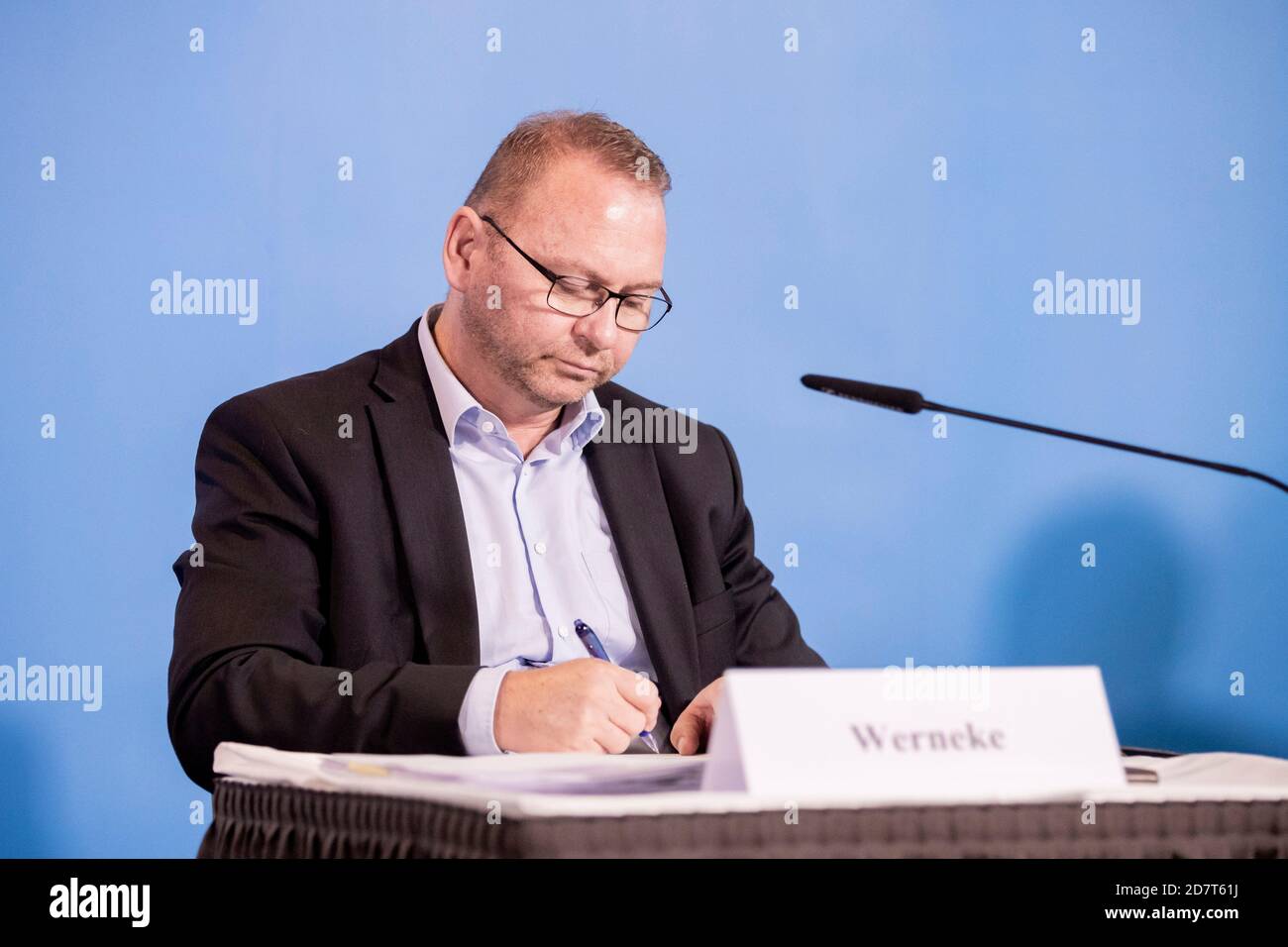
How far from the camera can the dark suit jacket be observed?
53.3 inches

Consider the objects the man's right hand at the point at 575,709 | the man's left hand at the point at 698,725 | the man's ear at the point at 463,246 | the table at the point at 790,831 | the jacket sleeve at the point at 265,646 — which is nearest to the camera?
the table at the point at 790,831

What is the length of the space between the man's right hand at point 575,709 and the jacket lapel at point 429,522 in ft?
1.20

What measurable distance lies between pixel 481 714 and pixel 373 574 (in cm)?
40

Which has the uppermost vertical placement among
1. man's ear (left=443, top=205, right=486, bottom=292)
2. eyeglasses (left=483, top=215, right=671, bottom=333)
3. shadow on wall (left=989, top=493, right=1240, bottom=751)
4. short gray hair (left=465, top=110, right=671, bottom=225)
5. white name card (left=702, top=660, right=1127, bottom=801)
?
short gray hair (left=465, top=110, right=671, bottom=225)

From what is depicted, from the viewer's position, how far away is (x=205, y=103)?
2.43m

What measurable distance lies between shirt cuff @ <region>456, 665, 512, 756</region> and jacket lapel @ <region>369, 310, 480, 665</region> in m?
0.33

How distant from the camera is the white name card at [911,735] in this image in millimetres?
809

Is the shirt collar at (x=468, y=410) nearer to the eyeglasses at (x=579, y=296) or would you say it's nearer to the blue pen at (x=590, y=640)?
the eyeglasses at (x=579, y=296)

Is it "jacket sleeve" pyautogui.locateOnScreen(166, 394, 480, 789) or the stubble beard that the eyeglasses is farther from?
"jacket sleeve" pyautogui.locateOnScreen(166, 394, 480, 789)

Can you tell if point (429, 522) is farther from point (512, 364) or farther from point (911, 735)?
point (911, 735)

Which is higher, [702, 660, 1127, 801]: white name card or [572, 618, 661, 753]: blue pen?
[702, 660, 1127, 801]: white name card

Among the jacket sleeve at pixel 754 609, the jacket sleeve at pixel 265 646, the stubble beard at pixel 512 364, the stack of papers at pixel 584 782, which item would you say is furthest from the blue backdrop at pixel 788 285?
the stack of papers at pixel 584 782

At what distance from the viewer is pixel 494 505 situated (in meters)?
1.78

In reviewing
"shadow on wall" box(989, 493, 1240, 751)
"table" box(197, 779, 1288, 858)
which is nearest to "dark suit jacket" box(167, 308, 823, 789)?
"table" box(197, 779, 1288, 858)
